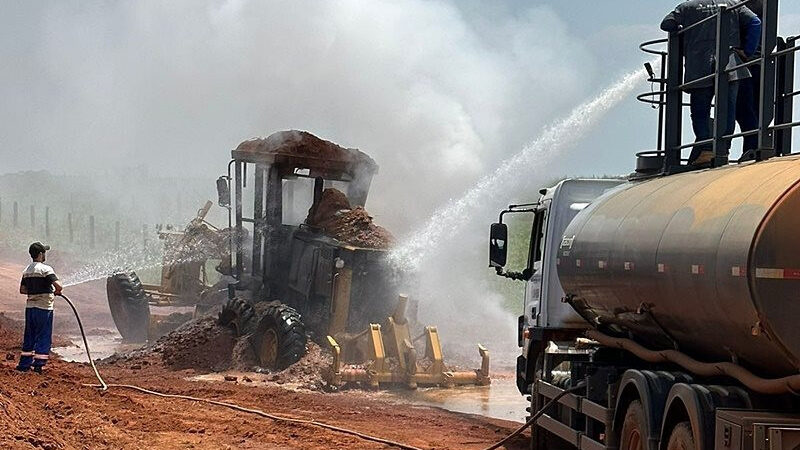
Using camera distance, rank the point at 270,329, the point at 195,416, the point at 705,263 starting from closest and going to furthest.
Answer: the point at 705,263 → the point at 195,416 → the point at 270,329

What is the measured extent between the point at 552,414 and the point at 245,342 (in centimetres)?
916

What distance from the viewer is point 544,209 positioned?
13.0 metres

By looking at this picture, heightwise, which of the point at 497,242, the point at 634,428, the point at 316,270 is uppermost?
the point at 497,242

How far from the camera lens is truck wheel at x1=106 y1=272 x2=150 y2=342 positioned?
2556 cm

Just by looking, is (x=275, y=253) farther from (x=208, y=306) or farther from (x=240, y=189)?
(x=208, y=306)

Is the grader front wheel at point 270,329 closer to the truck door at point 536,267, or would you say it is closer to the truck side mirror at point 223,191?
the truck side mirror at point 223,191

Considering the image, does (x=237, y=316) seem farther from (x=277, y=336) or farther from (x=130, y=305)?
(x=130, y=305)

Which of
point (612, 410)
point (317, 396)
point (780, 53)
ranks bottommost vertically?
point (317, 396)

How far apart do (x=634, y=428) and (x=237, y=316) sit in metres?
12.6

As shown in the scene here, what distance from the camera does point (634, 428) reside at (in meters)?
8.60

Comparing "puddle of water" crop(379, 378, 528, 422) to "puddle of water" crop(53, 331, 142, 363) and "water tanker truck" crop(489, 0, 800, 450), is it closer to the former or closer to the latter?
"water tanker truck" crop(489, 0, 800, 450)

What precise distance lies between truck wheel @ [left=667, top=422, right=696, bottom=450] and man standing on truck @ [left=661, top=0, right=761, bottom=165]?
2591 mm

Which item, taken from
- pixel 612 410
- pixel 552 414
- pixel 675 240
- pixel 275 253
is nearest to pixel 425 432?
pixel 552 414

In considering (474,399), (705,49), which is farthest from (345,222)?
(705,49)
